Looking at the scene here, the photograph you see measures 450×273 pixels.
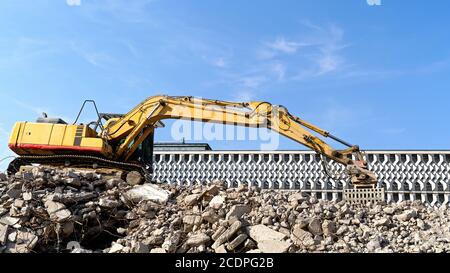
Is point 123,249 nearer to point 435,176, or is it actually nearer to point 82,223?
point 82,223

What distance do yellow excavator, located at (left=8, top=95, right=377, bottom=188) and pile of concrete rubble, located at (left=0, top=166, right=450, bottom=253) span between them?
2234 millimetres

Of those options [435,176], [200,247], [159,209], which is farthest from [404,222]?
[435,176]

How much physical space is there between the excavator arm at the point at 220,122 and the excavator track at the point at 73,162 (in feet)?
1.32

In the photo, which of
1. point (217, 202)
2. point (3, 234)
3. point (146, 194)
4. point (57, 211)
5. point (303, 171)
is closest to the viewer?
point (3, 234)

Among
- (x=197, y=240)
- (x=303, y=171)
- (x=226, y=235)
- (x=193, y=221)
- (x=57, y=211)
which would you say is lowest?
(x=197, y=240)

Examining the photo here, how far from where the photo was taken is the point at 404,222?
10906mm

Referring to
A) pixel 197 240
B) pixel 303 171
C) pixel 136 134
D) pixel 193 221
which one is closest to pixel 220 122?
pixel 136 134

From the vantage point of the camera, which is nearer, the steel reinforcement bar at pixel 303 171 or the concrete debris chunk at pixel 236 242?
the concrete debris chunk at pixel 236 242

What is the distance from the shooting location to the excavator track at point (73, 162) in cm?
1459

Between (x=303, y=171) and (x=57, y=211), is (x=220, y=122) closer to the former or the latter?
(x=57, y=211)

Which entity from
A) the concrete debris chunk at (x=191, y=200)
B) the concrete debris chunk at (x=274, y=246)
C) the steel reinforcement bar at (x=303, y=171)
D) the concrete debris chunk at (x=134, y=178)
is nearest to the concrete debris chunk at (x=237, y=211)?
the concrete debris chunk at (x=274, y=246)

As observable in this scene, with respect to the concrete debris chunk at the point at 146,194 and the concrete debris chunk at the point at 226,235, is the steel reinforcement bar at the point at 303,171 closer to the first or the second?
the concrete debris chunk at the point at 146,194

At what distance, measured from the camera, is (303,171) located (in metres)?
70.1

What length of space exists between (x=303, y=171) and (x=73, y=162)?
2296 inches
